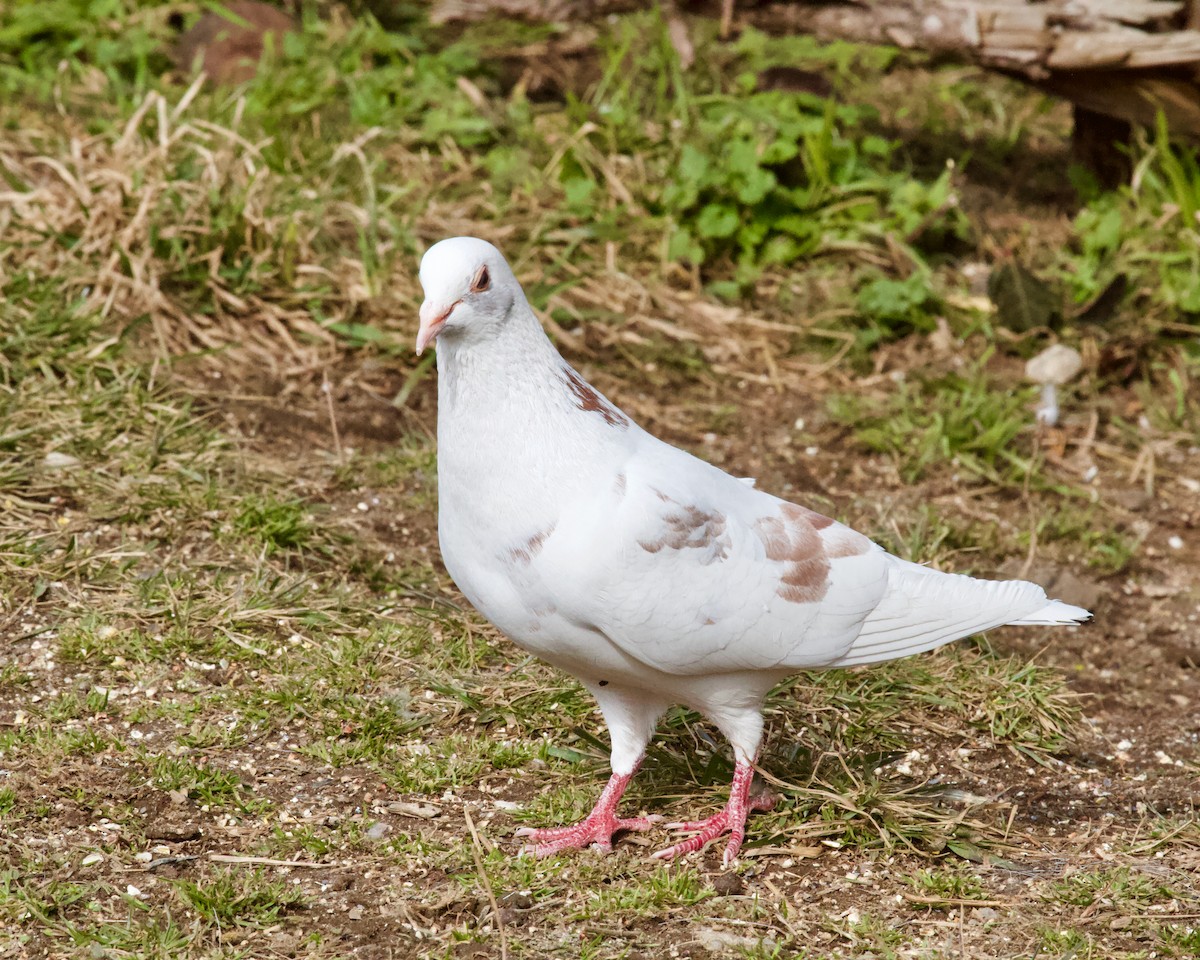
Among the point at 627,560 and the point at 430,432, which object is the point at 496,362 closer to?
the point at 627,560

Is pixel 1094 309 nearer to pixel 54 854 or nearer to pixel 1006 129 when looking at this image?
pixel 1006 129

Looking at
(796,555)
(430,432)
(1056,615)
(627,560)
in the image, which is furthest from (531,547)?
(430,432)

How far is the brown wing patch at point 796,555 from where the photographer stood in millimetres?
3082

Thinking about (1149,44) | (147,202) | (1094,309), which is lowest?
(1094,309)

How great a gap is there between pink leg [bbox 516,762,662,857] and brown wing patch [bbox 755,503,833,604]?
596 millimetres

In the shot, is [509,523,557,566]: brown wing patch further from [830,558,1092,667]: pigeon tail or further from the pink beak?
[830,558,1092,667]: pigeon tail

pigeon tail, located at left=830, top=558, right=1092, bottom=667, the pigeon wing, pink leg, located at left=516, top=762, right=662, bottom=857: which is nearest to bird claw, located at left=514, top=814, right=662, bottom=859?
pink leg, located at left=516, top=762, right=662, bottom=857

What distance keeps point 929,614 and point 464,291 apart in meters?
1.27

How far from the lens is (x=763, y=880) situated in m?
3.18

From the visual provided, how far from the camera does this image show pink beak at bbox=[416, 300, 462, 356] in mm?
2668

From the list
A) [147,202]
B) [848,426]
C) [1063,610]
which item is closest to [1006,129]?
[848,426]

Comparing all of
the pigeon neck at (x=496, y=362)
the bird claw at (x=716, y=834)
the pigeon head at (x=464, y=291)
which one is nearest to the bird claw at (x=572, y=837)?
the bird claw at (x=716, y=834)

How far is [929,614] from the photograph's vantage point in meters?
3.18

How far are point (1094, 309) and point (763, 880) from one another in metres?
3.46
